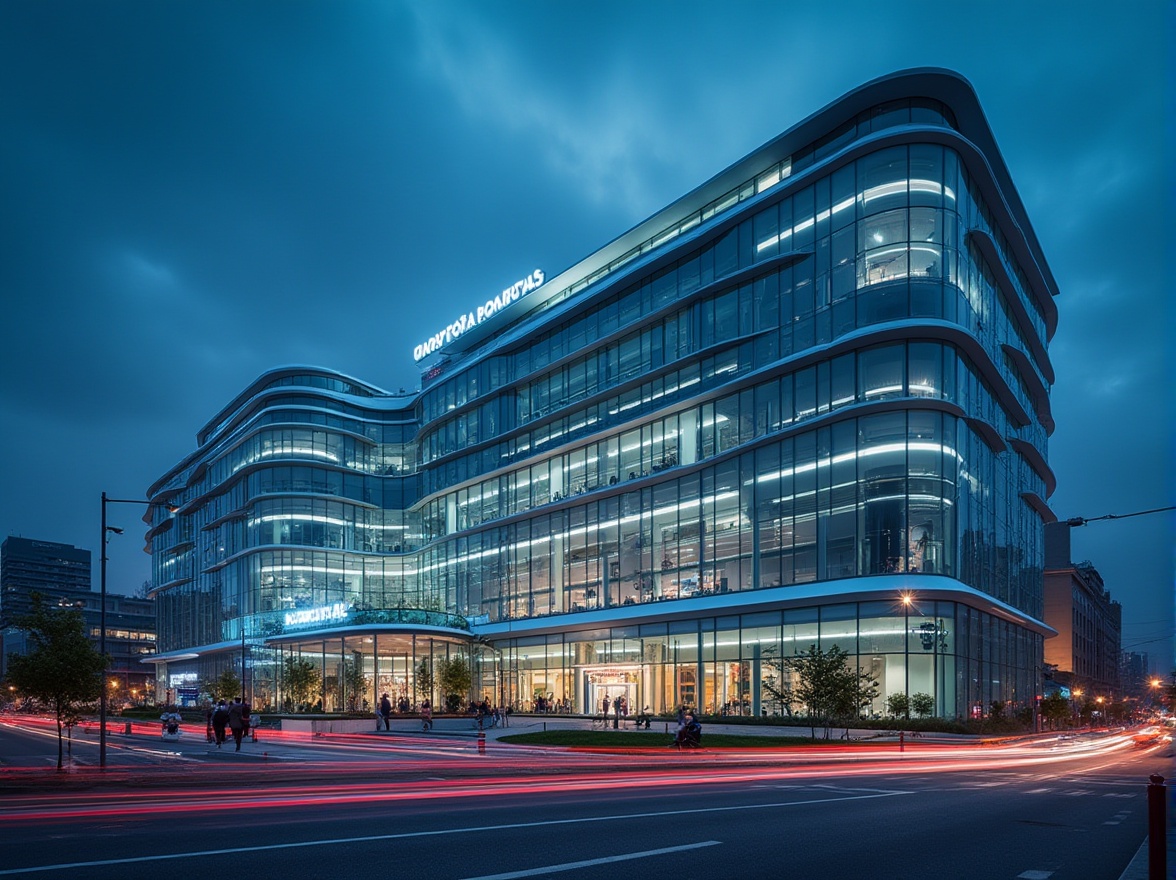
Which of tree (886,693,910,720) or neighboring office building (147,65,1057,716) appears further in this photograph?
neighboring office building (147,65,1057,716)

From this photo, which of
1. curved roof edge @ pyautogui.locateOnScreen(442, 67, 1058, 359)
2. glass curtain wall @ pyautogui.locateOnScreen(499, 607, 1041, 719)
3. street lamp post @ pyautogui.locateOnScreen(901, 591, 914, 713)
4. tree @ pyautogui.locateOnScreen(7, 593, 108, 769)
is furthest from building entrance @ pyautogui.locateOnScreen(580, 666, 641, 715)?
tree @ pyautogui.locateOnScreen(7, 593, 108, 769)

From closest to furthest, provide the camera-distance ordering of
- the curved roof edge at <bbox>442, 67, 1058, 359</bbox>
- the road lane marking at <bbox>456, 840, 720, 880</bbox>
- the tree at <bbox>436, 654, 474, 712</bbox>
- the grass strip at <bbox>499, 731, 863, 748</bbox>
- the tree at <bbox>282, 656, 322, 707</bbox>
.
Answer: the road lane marking at <bbox>456, 840, 720, 880</bbox> → the grass strip at <bbox>499, 731, 863, 748</bbox> → the curved roof edge at <bbox>442, 67, 1058, 359</bbox> → the tree at <bbox>436, 654, 474, 712</bbox> → the tree at <bbox>282, 656, 322, 707</bbox>

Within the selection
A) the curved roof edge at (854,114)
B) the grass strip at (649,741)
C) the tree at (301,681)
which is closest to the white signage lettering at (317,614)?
the tree at (301,681)

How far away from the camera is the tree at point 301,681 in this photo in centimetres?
6875

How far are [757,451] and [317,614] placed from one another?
1332 inches

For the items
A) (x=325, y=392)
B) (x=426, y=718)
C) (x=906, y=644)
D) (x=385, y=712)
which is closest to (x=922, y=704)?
(x=906, y=644)

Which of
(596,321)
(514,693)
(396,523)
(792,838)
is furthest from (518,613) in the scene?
(792,838)

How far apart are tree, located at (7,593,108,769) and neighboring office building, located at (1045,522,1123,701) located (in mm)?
82916

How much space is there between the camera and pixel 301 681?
6869cm

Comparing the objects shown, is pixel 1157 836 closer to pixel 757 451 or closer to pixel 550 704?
pixel 757 451

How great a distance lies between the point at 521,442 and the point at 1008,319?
121 feet

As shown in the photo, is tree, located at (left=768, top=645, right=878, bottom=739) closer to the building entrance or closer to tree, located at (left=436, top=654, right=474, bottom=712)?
the building entrance

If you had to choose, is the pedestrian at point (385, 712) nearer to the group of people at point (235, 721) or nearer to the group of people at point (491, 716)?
the group of people at point (491, 716)

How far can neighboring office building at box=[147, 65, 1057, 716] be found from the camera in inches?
1897
